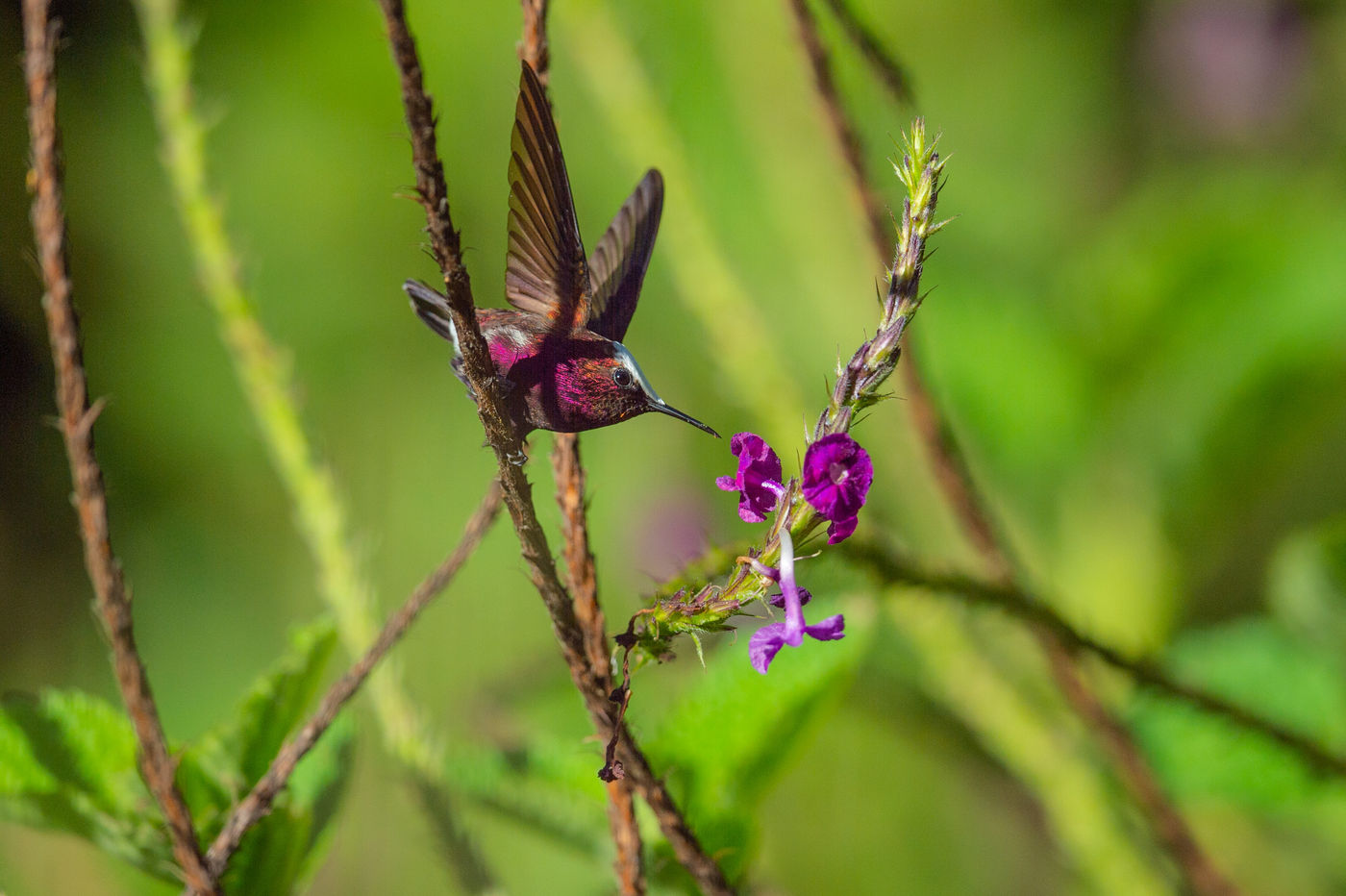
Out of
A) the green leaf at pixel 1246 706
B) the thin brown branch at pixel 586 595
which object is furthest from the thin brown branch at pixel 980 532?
the thin brown branch at pixel 586 595

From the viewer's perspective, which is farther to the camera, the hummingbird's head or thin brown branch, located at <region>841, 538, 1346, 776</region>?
thin brown branch, located at <region>841, 538, 1346, 776</region>

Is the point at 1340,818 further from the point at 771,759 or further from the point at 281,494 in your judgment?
the point at 281,494

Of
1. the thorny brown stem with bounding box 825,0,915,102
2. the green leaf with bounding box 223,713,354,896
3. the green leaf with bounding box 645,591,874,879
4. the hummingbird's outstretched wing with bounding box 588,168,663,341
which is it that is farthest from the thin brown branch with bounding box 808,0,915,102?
the green leaf with bounding box 223,713,354,896

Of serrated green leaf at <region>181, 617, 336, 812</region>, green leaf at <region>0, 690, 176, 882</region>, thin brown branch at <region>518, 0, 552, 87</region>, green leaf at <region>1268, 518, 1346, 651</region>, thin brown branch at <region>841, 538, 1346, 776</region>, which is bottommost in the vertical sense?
green leaf at <region>0, 690, 176, 882</region>

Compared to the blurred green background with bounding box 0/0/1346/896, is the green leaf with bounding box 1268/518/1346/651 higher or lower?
lower

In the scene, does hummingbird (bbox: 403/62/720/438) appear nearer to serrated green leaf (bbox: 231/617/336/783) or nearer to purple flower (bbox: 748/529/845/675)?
purple flower (bbox: 748/529/845/675)

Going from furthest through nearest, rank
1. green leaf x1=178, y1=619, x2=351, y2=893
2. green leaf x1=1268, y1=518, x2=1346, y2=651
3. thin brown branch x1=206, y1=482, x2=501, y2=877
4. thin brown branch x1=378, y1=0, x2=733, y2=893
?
1. green leaf x1=1268, y1=518, x2=1346, y2=651
2. green leaf x1=178, y1=619, x2=351, y2=893
3. thin brown branch x1=206, y1=482, x2=501, y2=877
4. thin brown branch x1=378, y1=0, x2=733, y2=893

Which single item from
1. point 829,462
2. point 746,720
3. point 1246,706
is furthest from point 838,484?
point 1246,706

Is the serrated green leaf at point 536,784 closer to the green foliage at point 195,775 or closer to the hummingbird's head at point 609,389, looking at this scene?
the green foliage at point 195,775
